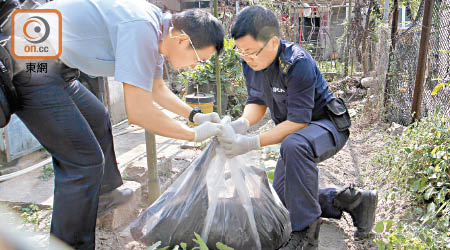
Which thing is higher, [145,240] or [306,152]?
[306,152]

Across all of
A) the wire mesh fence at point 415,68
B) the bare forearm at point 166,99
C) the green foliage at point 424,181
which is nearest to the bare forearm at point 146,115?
the bare forearm at point 166,99

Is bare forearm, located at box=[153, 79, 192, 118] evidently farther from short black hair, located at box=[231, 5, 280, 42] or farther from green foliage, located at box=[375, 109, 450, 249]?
green foliage, located at box=[375, 109, 450, 249]

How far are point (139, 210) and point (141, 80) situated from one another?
4.44 ft

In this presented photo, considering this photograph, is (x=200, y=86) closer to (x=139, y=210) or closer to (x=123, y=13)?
(x=139, y=210)

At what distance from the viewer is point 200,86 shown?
224 inches

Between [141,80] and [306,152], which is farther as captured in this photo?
[306,152]

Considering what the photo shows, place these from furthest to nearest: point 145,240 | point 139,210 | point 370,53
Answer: point 370,53
point 139,210
point 145,240

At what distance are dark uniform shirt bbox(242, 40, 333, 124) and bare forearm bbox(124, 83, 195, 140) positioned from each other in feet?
2.21

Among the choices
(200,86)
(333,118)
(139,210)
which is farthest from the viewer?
(200,86)

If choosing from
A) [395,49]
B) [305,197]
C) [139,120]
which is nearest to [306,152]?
[305,197]

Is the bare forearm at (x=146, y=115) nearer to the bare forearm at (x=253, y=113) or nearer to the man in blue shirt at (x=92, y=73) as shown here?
the man in blue shirt at (x=92, y=73)

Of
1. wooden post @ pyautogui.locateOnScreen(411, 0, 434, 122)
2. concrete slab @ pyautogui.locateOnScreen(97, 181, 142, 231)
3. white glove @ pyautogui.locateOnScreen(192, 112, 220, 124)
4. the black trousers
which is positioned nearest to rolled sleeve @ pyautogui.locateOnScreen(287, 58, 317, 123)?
white glove @ pyautogui.locateOnScreen(192, 112, 220, 124)

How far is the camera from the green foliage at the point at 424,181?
6.01ft

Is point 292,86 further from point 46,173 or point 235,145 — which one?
point 46,173
